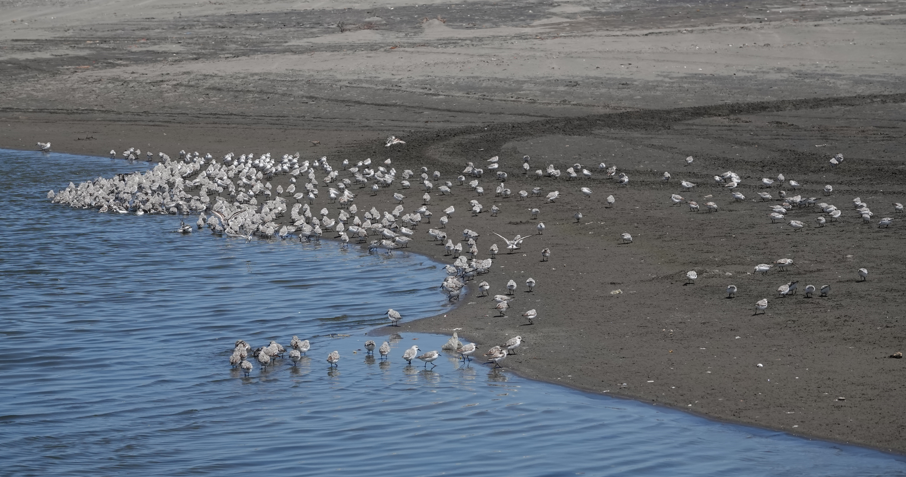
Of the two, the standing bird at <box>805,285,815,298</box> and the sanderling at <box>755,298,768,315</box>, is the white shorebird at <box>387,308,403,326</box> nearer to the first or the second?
the sanderling at <box>755,298,768,315</box>

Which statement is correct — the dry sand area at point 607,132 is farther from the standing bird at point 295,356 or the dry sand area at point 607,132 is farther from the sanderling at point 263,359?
the sanderling at point 263,359

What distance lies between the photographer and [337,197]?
20.9 m

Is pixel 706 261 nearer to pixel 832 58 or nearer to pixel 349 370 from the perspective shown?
pixel 349 370

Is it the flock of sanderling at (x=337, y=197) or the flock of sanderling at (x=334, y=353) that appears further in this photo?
the flock of sanderling at (x=337, y=197)

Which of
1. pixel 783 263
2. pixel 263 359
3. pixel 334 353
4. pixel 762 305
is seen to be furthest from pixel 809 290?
pixel 263 359

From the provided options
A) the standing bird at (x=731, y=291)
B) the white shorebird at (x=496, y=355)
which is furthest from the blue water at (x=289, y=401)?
the standing bird at (x=731, y=291)

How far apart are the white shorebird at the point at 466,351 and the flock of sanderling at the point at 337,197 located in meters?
2.38

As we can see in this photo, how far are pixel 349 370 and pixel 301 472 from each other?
2.56 m

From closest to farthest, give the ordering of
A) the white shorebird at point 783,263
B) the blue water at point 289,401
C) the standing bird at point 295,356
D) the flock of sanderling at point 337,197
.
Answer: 1. the blue water at point 289,401
2. the standing bird at point 295,356
3. the white shorebird at point 783,263
4. the flock of sanderling at point 337,197

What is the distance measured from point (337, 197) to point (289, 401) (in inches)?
415

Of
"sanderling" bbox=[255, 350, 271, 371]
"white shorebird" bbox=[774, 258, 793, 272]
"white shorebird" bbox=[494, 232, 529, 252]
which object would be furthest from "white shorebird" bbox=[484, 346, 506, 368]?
"white shorebird" bbox=[494, 232, 529, 252]

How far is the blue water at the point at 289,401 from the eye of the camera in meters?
9.16

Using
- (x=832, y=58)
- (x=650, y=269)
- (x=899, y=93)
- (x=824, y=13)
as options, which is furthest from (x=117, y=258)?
(x=824, y=13)

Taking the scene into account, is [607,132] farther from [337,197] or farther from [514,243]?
[514,243]
